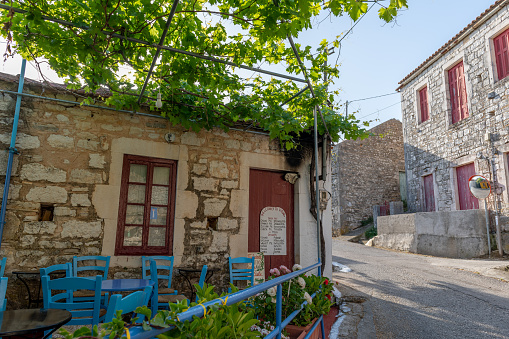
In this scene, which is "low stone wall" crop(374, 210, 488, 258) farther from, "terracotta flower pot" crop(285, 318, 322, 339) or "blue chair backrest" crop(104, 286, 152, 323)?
"blue chair backrest" crop(104, 286, 152, 323)

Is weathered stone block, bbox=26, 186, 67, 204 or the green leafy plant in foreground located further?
weathered stone block, bbox=26, 186, 67, 204

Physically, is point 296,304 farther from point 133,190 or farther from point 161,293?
point 133,190

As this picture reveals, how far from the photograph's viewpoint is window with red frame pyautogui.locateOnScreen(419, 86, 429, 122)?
12.8m

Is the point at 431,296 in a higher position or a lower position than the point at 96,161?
lower

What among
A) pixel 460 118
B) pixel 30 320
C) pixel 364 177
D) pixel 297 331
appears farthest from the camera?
pixel 364 177

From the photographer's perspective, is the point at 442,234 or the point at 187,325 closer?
the point at 187,325

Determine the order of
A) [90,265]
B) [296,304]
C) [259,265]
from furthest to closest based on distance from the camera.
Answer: [259,265]
[90,265]
[296,304]

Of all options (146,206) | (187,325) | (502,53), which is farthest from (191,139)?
(502,53)

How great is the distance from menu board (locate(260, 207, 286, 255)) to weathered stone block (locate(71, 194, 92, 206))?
2.45 meters

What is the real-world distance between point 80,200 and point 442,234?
9.27 metres

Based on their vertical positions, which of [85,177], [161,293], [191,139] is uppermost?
[191,139]

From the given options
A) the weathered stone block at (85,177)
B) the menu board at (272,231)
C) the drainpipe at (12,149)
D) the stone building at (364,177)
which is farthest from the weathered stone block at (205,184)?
the stone building at (364,177)

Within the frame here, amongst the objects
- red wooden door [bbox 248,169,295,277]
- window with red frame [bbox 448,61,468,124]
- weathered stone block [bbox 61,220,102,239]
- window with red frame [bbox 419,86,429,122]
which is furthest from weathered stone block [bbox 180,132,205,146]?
window with red frame [bbox 419,86,429,122]

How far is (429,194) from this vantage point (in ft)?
40.8
